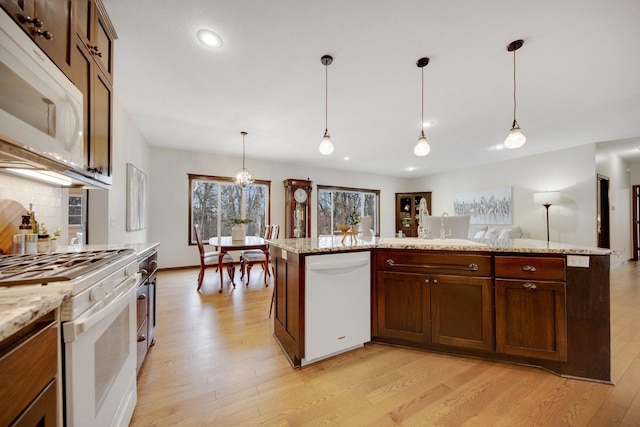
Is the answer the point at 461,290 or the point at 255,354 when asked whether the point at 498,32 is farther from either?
the point at 255,354

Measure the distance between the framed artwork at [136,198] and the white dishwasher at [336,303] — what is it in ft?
10.0

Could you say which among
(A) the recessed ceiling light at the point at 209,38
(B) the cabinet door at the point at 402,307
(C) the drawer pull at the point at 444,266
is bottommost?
(B) the cabinet door at the point at 402,307

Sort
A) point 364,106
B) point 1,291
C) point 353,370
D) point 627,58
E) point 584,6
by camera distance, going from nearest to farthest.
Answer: point 1,291 < point 584,6 < point 353,370 < point 627,58 < point 364,106

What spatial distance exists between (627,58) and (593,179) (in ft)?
11.0

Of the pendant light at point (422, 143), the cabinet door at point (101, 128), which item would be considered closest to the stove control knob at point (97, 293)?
the cabinet door at point (101, 128)

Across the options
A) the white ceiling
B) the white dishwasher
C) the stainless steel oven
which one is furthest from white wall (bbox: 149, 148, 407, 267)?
the white dishwasher

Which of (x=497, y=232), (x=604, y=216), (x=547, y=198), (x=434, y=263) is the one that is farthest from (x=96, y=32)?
(x=604, y=216)

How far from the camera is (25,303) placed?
0.63 m

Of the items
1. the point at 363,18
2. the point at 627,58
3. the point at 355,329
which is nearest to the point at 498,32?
the point at 363,18

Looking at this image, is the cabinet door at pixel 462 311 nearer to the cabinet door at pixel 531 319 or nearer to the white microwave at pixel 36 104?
the cabinet door at pixel 531 319

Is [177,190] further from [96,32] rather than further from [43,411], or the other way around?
[43,411]

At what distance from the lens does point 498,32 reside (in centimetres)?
178

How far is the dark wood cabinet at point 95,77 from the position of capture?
1365 millimetres

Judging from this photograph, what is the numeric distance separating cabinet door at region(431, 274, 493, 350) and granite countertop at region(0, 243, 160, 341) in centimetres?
207
